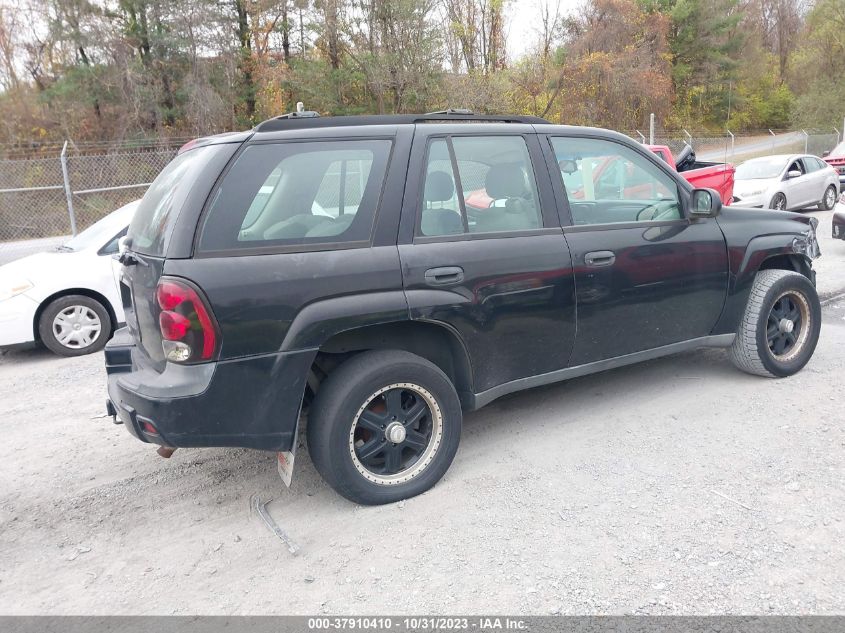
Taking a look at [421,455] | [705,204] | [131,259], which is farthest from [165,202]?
[705,204]

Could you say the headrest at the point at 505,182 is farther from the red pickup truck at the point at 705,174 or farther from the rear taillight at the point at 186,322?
the red pickup truck at the point at 705,174

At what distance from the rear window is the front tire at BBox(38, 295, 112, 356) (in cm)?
346

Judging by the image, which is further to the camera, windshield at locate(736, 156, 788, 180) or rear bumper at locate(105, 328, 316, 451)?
windshield at locate(736, 156, 788, 180)

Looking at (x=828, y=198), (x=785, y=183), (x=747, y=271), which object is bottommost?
(x=747, y=271)

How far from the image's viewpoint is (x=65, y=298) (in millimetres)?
6664

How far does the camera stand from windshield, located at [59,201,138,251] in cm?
700

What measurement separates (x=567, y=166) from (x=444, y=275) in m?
1.22

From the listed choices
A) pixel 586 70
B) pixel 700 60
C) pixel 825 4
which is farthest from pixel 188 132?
pixel 825 4

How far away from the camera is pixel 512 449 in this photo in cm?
411

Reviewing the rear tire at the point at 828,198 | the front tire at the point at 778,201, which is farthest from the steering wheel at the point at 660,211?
the rear tire at the point at 828,198

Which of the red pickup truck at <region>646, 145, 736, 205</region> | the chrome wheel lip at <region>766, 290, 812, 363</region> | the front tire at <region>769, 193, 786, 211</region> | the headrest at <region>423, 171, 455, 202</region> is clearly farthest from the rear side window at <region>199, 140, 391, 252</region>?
the front tire at <region>769, 193, 786, 211</region>

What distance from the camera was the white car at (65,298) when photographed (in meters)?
6.49

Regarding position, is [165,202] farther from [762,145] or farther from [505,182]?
[762,145]

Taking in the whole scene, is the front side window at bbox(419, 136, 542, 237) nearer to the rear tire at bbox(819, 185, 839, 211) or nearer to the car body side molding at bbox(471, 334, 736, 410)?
the car body side molding at bbox(471, 334, 736, 410)
